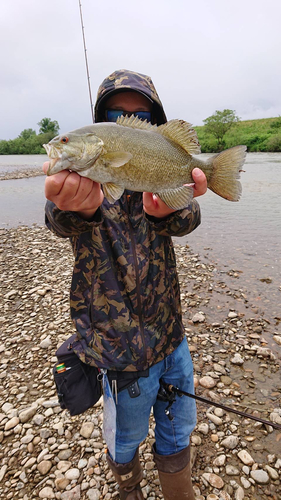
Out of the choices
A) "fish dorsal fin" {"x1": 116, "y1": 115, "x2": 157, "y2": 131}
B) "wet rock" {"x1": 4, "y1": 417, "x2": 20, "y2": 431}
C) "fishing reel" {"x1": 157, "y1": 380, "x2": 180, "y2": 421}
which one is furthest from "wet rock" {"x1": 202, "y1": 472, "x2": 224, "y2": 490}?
"fish dorsal fin" {"x1": 116, "y1": 115, "x2": 157, "y2": 131}

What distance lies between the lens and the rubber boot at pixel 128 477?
2391 mm

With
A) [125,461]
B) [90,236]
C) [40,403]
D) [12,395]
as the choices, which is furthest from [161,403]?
[12,395]

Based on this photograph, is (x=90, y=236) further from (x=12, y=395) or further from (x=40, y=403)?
(x=12, y=395)

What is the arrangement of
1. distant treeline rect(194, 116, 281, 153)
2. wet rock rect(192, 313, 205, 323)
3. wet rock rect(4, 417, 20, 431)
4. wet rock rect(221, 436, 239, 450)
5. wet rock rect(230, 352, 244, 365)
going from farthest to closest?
distant treeline rect(194, 116, 281, 153), wet rock rect(192, 313, 205, 323), wet rock rect(230, 352, 244, 365), wet rock rect(4, 417, 20, 431), wet rock rect(221, 436, 239, 450)

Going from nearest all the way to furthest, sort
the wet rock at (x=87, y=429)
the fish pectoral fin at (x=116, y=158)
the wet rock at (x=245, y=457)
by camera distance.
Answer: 1. the fish pectoral fin at (x=116, y=158)
2. the wet rock at (x=245, y=457)
3. the wet rock at (x=87, y=429)

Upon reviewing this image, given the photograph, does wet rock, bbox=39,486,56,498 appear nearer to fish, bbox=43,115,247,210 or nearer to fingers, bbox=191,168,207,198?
fish, bbox=43,115,247,210

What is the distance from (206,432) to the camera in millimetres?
3285

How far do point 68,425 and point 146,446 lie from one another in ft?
3.03

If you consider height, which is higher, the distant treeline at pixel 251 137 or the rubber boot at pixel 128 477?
the distant treeline at pixel 251 137

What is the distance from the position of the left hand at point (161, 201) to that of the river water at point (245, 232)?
4.17m

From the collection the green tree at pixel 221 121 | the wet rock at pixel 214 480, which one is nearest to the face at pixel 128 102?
the wet rock at pixel 214 480

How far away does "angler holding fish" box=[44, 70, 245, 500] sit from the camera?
196 cm

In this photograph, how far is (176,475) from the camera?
2.46 metres

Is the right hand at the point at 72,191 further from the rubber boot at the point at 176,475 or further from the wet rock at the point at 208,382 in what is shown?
the wet rock at the point at 208,382
